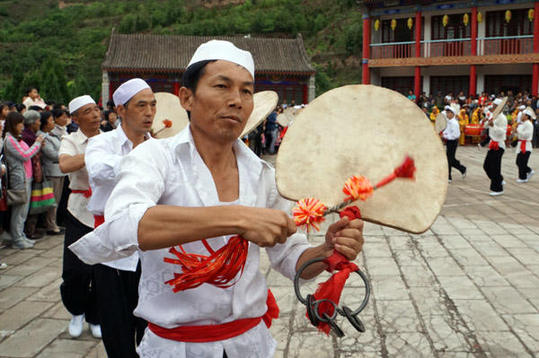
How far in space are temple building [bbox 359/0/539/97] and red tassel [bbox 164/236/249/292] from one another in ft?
86.6

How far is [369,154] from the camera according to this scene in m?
1.50

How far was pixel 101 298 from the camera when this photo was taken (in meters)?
2.84

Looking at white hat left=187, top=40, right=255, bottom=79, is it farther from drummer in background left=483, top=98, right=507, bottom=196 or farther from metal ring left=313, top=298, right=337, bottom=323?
drummer in background left=483, top=98, right=507, bottom=196

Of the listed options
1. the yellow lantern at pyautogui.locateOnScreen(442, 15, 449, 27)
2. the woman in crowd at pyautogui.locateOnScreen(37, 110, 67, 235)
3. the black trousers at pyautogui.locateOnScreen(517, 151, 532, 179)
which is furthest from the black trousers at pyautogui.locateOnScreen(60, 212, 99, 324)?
the yellow lantern at pyautogui.locateOnScreen(442, 15, 449, 27)

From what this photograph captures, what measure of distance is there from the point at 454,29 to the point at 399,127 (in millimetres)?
28556

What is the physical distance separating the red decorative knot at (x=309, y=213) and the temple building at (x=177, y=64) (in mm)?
29860

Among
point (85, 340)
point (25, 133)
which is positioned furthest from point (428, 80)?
point (85, 340)

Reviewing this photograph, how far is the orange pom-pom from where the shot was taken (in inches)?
55.6

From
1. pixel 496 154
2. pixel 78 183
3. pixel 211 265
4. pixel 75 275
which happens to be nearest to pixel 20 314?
pixel 75 275

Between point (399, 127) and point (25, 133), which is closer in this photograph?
point (399, 127)

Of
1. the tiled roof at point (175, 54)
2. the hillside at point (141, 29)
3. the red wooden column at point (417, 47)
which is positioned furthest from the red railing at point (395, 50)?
the hillside at point (141, 29)

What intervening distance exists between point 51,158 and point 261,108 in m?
5.54

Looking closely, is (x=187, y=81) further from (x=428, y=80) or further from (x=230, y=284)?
(x=428, y=80)

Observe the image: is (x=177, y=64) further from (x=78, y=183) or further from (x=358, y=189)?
(x=358, y=189)
